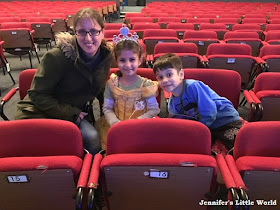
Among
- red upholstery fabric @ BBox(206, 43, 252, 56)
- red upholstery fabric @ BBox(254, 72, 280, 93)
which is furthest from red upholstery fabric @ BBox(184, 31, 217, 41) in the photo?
red upholstery fabric @ BBox(254, 72, 280, 93)

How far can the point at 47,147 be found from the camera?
1.24 metres

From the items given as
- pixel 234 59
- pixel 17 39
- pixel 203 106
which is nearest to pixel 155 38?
pixel 234 59

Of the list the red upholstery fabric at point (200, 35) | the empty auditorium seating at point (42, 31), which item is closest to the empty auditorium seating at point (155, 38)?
the red upholstery fabric at point (200, 35)

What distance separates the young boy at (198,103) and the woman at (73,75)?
449mm

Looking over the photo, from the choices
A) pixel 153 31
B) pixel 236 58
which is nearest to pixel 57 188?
pixel 236 58

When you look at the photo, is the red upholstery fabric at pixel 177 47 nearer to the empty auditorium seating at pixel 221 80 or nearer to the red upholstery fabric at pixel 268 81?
the empty auditorium seating at pixel 221 80

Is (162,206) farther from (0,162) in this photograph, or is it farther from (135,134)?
(0,162)

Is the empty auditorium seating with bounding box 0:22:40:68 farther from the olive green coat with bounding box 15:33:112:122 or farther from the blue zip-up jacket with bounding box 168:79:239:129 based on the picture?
the blue zip-up jacket with bounding box 168:79:239:129

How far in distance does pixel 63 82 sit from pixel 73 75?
0.30 ft

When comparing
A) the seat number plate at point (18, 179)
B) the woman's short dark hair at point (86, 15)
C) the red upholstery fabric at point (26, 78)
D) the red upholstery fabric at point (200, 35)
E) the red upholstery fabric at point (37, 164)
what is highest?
the woman's short dark hair at point (86, 15)

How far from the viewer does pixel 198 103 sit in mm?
1664

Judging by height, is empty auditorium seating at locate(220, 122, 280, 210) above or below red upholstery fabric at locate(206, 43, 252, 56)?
below

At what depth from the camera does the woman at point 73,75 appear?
1.63 metres

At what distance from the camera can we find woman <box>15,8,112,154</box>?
163 cm
